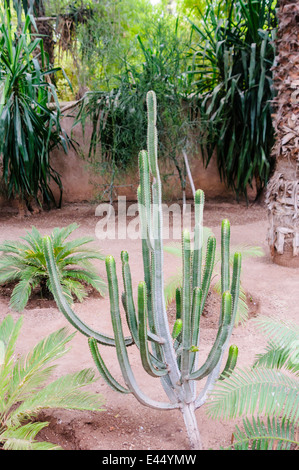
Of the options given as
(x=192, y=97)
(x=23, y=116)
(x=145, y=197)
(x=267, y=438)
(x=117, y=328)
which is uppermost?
(x=192, y=97)

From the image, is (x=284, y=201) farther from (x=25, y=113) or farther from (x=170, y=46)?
(x=25, y=113)

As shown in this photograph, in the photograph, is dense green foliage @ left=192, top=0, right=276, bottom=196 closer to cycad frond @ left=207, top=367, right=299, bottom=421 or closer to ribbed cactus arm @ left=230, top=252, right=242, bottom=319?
ribbed cactus arm @ left=230, top=252, right=242, bottom=319

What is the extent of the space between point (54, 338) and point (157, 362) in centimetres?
43

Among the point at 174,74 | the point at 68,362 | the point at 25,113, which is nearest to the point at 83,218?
the point at 25,113

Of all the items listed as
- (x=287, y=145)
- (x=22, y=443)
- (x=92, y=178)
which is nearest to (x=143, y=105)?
(x=92, y=178)

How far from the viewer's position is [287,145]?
3266 mm

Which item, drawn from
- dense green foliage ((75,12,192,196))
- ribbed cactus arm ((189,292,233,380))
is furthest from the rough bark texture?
ribbed cactus arm ((189,292,233,380))

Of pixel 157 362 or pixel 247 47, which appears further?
pixel 247 47

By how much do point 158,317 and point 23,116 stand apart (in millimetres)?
3947

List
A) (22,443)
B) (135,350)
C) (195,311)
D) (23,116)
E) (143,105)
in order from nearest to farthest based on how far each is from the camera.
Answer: (22,443) → (195,311) → (135,350) → (23,116) → (143,105)

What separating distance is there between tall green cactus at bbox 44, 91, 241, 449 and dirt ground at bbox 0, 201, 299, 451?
0.13m

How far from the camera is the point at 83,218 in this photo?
17.6ft

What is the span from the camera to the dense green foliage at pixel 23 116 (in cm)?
449

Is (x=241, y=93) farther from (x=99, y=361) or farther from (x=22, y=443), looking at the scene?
(x=22, y=443)
